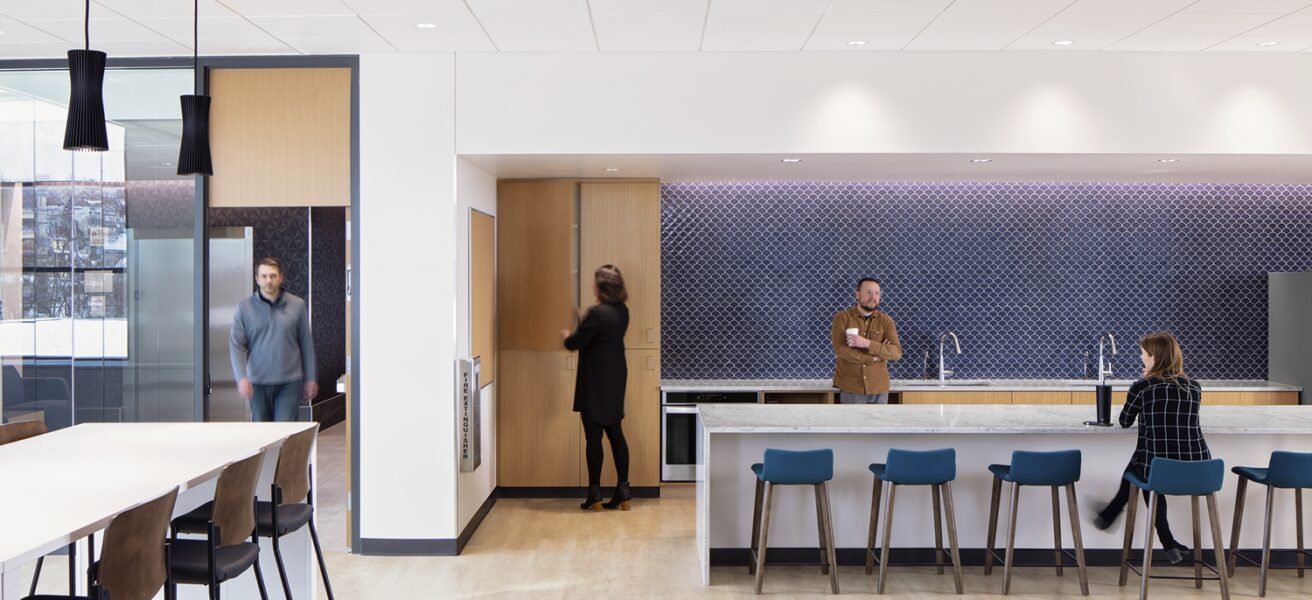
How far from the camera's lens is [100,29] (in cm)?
467

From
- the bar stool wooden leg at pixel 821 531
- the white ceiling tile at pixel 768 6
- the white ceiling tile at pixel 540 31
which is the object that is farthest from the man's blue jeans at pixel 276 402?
the white ceiling tile at pixel 768 6

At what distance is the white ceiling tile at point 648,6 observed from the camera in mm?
4250

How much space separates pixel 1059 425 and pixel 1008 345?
2.34 meters

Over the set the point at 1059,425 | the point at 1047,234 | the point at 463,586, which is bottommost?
the point at 463,586

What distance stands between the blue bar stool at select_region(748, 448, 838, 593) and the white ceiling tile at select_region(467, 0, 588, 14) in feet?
7.27

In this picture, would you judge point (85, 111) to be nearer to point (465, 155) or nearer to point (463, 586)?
→ point (465, 155)

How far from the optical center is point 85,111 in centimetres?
331

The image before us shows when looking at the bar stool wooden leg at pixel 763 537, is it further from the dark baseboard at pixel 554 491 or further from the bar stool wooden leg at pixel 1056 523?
the dark baseboard at pixel 554 491

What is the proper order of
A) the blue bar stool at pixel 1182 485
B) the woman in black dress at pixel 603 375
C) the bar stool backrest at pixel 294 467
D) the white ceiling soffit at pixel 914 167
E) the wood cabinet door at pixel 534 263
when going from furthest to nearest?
the wood cabinet door at pixel 534 263 < the woman in black dress at pixel 603 375 < the white ceiling soffit at pixel 914 167 < the blue bar stool at pixel 1182 485 < the bar stool backrest at pixel 294 467

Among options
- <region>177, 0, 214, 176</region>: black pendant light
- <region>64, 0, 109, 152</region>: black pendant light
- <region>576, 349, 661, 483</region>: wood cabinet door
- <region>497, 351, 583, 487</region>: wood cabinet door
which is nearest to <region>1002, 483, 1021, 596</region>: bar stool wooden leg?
<region>576, 349, 661, 483</region>: wood cabinet door

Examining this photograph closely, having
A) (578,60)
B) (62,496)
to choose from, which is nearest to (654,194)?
(578,60)

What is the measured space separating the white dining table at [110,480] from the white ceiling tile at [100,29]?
193 centimetres

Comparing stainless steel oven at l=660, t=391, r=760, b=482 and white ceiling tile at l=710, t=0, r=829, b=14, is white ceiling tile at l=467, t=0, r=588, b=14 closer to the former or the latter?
white ceiling tile at l=710, t=0, r=829, b=14

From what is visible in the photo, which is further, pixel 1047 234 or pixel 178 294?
pixel 1047 234
